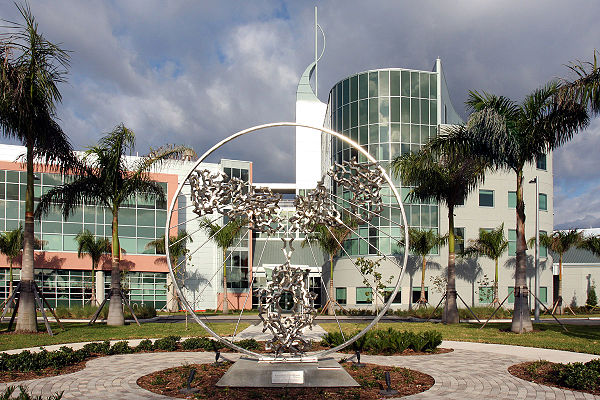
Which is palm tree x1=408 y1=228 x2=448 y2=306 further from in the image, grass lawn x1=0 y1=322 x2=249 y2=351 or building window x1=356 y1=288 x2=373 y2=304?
grass lawn x1=0 y1=322 x2=249 y2=351

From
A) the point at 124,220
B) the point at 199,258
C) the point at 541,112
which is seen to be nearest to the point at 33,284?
the point at 541,112

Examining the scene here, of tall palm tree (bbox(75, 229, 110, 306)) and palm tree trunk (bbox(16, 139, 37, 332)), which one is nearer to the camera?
palm tree trunk (bbox(16, 139, 37, 332))

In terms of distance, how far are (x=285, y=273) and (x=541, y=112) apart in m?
13.8

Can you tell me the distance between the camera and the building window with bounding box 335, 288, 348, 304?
1676 inches

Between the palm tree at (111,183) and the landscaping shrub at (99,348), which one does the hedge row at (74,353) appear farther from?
the palm tree at (111,183)

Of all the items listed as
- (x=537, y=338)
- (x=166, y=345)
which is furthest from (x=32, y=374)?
(x=537, y=338)

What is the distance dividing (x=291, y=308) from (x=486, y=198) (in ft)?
117

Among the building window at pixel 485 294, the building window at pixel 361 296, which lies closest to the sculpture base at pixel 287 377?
the building window at pixel 361 296

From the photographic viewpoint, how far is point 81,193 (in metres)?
24.0

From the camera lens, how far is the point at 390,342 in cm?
1402

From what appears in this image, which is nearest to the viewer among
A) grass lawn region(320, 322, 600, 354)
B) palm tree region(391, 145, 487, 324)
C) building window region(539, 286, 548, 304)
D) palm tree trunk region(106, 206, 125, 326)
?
grass lawn region(320, 322, 600, 354)

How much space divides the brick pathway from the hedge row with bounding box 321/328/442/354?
1.73ft

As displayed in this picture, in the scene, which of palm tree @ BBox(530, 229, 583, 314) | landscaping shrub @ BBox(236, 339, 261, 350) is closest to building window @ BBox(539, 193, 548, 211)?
palm tree @ BBox(530, 229, 583, 314)

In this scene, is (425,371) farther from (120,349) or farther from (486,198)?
(486,198)
